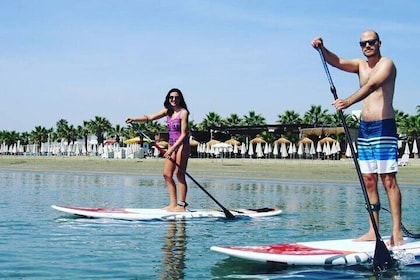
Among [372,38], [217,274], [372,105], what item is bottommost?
[217,274]

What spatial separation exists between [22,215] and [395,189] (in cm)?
624

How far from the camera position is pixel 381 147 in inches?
270

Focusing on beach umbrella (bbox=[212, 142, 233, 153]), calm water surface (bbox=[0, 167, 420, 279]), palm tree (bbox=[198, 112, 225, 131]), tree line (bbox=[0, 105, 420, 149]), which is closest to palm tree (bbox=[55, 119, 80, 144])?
tree line (bbox=[0, 105, 420, 149])

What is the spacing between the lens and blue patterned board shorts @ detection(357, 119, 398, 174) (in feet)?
22.5

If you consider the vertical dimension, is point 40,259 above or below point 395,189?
below

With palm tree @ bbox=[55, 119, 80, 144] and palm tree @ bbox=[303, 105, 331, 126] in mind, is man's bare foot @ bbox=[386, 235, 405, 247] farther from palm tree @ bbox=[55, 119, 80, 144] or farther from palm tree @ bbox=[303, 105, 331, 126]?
palm tree @ bbox=[55, 119, 80, 144]

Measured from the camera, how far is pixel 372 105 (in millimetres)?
6926

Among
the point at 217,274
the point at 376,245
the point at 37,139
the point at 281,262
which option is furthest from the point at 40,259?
the point at 37,139

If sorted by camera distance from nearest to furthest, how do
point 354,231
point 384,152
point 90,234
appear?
point 384,152 → point 90,234 → point 354,231

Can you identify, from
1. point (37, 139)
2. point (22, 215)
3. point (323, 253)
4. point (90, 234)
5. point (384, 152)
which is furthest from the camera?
point (37, 139)

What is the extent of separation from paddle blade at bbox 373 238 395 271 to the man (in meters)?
0.58

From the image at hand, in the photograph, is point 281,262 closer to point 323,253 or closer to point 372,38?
point 323,253

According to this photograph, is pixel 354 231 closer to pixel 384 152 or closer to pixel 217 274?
pixel 384 152

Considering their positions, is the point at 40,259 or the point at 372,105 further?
the point at 372,105
